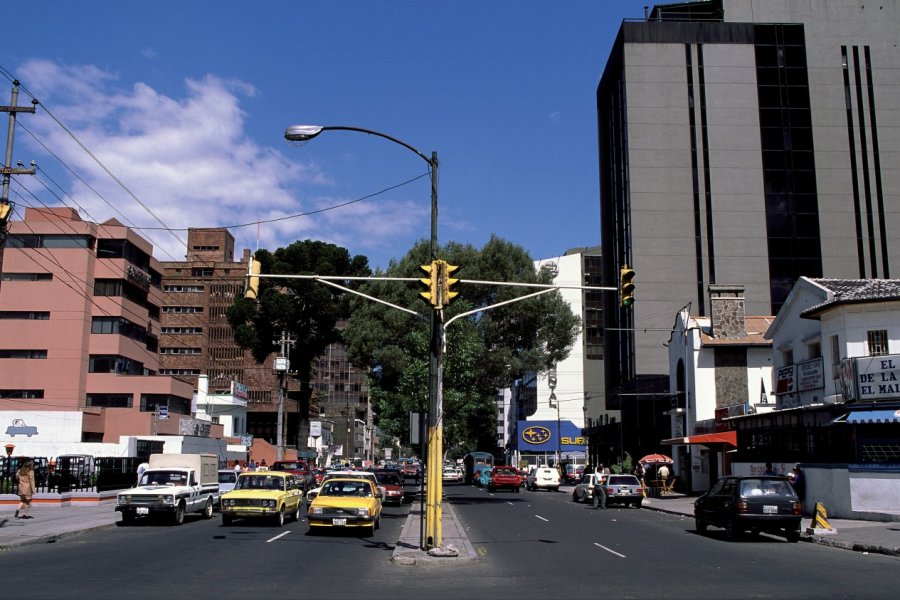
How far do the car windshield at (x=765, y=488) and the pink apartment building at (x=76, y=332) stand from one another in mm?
45325

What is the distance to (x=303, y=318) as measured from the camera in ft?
213

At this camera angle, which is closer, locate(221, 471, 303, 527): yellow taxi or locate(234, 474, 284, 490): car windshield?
locate(221, 471, 303, 527): yellow taxi

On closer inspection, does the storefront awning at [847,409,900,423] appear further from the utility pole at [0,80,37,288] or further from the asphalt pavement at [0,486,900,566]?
the utility pole at [0,80,37,288]

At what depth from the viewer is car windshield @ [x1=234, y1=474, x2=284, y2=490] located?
23566 mm

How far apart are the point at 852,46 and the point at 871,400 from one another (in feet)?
175

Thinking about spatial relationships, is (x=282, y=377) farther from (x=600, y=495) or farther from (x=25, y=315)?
(x=600, y=495)

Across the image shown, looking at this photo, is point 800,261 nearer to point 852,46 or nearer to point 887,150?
point 887,150

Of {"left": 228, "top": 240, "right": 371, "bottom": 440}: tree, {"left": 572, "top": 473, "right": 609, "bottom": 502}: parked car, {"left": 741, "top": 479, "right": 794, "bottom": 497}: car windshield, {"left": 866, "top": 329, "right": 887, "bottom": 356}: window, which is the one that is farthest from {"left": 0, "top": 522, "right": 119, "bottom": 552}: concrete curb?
{"left": 228, "top": 240, "right": 371, "bottom": 440}: tree

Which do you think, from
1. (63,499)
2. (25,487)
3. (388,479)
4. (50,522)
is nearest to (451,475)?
(388,479)

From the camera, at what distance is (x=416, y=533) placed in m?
20.8

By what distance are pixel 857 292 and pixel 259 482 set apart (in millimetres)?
21257

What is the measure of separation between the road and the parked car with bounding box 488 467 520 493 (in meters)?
29.5

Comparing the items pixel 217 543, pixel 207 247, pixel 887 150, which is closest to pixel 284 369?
pixel 217 543

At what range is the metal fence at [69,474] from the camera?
103 ft
